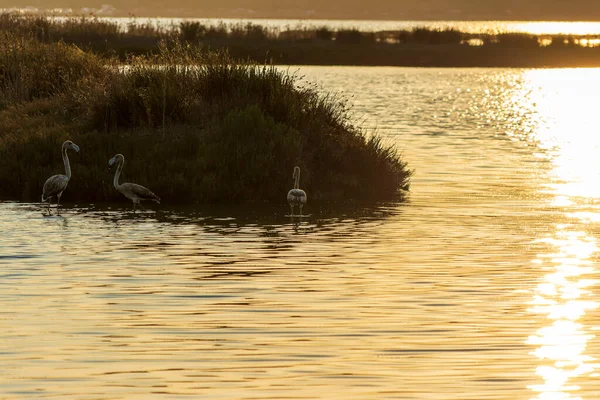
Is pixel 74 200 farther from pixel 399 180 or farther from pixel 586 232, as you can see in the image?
pixel 586 232

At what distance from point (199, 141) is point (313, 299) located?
11.3 m

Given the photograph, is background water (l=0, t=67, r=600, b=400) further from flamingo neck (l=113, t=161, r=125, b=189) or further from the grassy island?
the grassy island

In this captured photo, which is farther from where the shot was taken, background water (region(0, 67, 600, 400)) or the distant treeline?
the distant treeline

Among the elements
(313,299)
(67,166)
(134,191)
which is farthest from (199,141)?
(313,299)

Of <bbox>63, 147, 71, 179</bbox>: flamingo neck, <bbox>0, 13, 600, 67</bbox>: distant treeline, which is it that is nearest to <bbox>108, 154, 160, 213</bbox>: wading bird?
<bbox>63, 147, 71, 179</bbox>: flamingo neck

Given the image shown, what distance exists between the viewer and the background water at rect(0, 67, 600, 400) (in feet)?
35.4

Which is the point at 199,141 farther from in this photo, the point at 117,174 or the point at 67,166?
the point at 67,166

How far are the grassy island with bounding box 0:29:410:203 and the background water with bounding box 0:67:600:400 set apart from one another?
3.13 feet

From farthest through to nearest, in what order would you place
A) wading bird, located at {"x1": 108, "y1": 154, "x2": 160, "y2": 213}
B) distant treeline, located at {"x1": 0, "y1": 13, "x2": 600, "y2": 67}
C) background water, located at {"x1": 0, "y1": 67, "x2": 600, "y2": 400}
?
distant treeline, located at {"x1": 0, "y1": 13, "x2": 600, "y2": 67}, wading bird, located at {"x1": 108, "y1": 154, "x2": 160, "y2": 213}, background water, located at {"x1": 0, "y1": 67, "x2": 600, "y2": 400}

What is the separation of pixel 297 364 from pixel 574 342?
2.96 metres

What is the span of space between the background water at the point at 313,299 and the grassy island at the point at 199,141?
955mm

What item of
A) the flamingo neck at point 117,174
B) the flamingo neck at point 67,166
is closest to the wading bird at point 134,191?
the flamingo neck at point 117,174

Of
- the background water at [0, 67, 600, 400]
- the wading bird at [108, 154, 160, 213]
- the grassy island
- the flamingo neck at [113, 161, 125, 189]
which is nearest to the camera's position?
the background water at [0, 67, 600, 400]

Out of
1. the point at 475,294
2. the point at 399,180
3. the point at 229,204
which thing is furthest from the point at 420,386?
the point at 399,180
